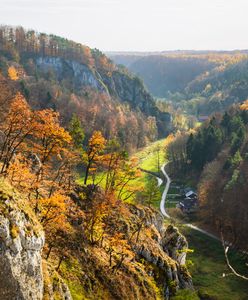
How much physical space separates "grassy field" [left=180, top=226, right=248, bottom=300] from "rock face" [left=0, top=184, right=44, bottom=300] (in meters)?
33.7

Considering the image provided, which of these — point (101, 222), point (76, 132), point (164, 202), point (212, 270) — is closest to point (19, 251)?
point (101, 222)

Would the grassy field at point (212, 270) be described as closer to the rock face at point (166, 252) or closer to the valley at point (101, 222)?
the valley at point (101, 222)

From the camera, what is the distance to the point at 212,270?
234 feet

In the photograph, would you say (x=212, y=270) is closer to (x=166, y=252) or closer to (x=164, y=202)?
(x=166, y=252)

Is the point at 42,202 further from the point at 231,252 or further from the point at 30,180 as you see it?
the point at 231,252

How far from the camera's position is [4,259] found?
72.8 ft

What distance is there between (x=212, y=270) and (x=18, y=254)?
55.4m

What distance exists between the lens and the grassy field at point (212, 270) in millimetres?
61259

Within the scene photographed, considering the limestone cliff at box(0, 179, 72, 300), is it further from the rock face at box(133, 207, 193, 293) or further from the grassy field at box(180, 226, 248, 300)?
the grassy field at box(180, 226, 248, 300)

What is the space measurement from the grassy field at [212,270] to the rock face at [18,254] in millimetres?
33720

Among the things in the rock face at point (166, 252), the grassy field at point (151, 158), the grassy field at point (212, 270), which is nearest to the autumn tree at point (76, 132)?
the rock face at point (166, 252)

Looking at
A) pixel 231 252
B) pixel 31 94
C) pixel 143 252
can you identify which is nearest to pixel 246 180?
pixel 231 252

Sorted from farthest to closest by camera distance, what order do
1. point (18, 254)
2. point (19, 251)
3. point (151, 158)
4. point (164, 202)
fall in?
1. point (151, 158)
2. point (164, 202)
3. point (19, 251)
4. point (18, 254)

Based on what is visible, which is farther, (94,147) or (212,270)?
(212,270)
